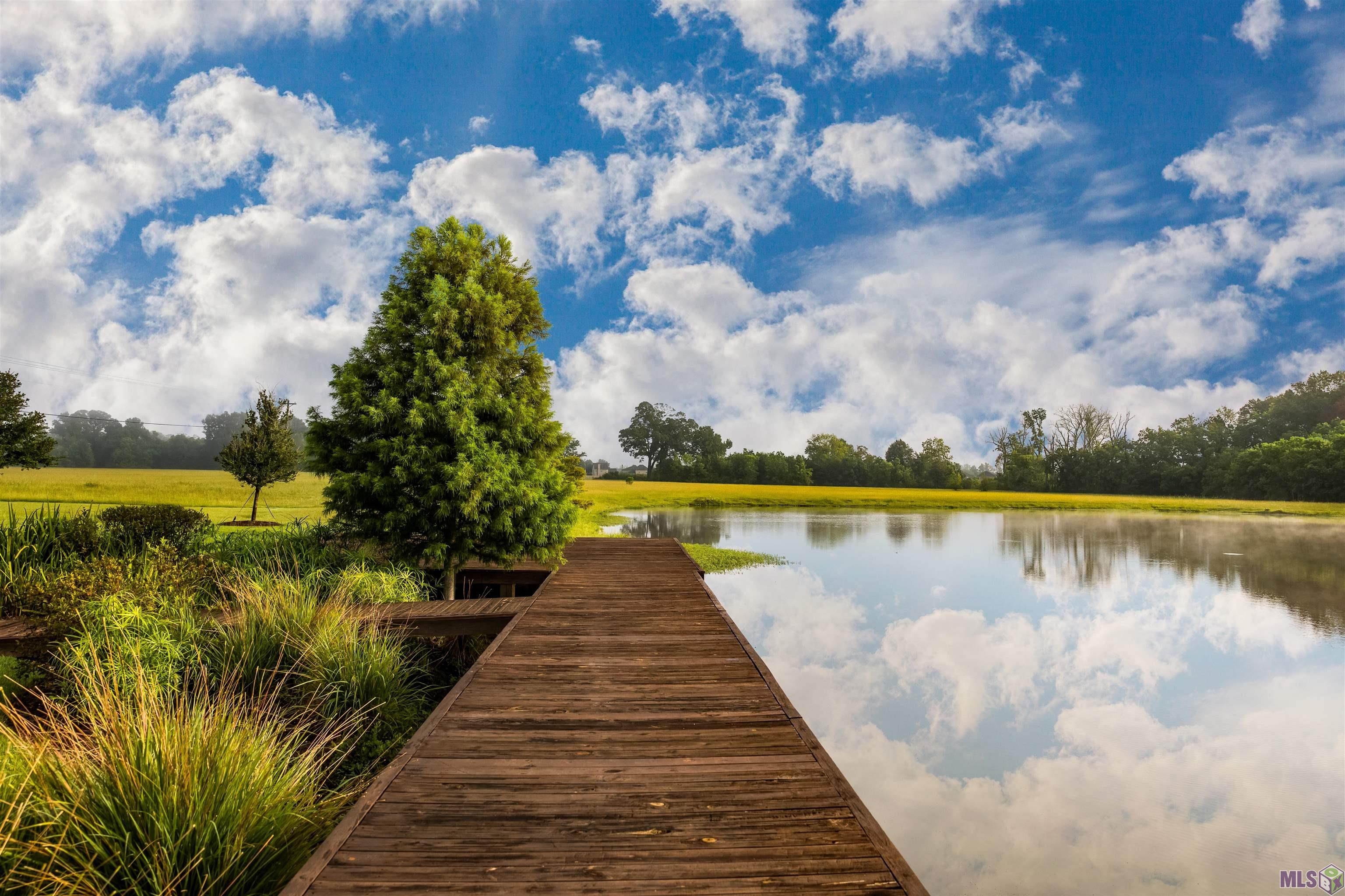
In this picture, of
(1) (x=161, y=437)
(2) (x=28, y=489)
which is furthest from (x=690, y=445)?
(2) (x=28, y=489)

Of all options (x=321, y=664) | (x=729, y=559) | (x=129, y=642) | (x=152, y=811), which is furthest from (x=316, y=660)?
(x=729, y=559)

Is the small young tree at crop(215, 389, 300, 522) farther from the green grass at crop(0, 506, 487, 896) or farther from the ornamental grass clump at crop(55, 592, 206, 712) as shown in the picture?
the ornamental grass clump at crop(55, 592, 206, 712)

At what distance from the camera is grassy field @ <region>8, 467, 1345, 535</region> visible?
28.9 m

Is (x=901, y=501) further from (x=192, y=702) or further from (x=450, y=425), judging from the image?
(x=192, y=702)

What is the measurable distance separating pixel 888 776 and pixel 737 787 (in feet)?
16.3

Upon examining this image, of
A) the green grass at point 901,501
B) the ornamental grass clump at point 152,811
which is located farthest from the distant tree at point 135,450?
the ornamental grass clump at point 152,811

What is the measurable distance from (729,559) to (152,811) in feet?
66.4

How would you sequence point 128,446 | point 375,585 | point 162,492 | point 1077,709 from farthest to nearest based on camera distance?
point 128,446 → point 162,492 → point 1077,709 → point 375,585

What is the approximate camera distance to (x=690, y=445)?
8450 centimetres

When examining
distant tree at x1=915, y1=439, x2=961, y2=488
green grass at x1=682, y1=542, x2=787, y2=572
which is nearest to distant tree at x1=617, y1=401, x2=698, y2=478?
distant tree at x1=915, y1=439, x2=961, y2=488

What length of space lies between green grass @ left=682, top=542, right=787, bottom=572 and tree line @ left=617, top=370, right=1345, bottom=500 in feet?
149

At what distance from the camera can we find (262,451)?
→ 24.1 metres

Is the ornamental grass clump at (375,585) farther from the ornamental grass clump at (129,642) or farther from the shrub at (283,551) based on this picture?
the ornamental grass clump at (129,642)

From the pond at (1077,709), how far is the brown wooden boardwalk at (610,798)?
3113 mm
